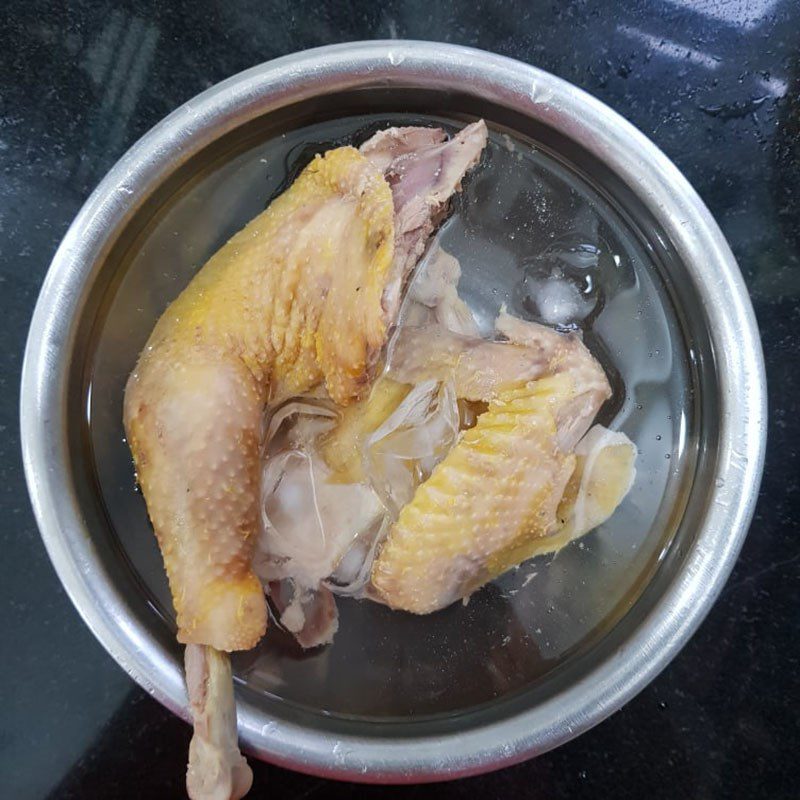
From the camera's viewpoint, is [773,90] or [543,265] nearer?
[543,265]

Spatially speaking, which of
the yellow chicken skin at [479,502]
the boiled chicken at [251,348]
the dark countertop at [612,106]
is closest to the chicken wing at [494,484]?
the yellow chicken skin at [479,502]

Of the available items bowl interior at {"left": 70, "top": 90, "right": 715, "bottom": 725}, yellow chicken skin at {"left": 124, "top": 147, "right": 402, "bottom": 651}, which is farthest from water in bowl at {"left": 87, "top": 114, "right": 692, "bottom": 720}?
yellow chicken skin at {"left": 124, "top": 147, "right": 402, "bottom": 651}

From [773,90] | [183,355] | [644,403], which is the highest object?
[773,90]

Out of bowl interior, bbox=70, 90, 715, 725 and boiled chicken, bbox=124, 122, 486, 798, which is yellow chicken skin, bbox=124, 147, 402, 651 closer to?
boiled chicken, bbox=124, 122, 486, 798

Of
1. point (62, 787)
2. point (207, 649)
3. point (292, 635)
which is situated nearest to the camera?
point (207, 649)

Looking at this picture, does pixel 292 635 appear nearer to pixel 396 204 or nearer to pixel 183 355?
pixel 183 355

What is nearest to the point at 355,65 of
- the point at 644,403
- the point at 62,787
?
the point at 644,403

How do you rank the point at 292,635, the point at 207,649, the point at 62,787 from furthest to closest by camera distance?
the point at 62,787 → the point at 292,635 → the point at 207,649

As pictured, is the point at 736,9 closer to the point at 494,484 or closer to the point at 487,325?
the point at 487,325

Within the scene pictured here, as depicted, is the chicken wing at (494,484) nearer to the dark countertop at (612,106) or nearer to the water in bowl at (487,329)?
the water in bowl at (487,329)
